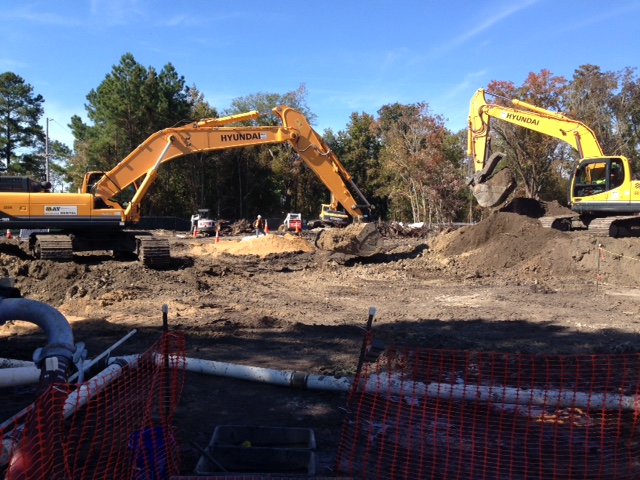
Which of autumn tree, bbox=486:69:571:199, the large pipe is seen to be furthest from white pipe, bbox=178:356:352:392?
autumn tree, bbox=486:69:571:199

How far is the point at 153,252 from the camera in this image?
13.7m

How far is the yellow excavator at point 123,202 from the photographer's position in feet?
42.9

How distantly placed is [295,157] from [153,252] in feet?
118

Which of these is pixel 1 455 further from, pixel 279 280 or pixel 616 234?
pixel 616 234

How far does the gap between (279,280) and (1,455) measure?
10971 millimetres

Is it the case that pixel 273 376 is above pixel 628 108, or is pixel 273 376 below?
below

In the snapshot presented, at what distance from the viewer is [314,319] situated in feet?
31.2

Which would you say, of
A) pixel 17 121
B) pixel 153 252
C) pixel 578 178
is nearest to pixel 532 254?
pixel 578 178

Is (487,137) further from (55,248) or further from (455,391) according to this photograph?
(455,391)

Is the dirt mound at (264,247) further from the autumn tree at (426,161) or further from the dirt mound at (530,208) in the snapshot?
the autumn tree at (426,161)

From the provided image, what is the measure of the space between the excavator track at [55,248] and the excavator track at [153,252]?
1.72m

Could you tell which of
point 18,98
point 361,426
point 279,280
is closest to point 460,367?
point 361,426

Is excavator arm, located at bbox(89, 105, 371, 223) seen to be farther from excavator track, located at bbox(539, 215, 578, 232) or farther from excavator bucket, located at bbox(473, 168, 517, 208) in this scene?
excavator track, located at bbox(539, 215, 578, 232)

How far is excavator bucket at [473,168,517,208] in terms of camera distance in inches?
707
